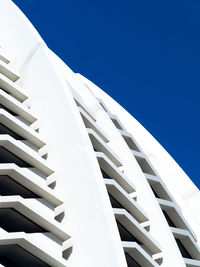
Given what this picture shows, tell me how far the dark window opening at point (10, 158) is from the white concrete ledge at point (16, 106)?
63.5 inches

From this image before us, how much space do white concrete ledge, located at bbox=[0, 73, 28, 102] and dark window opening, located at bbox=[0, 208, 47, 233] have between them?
4039mm

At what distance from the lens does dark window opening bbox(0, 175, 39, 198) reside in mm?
10328

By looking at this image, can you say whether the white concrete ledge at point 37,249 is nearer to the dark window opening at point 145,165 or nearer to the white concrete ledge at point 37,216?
the white concrete ledge at point 37,216

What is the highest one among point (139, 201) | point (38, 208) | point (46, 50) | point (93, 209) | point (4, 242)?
point (46, 50)

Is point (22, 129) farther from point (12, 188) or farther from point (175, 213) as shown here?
point (175, 213)

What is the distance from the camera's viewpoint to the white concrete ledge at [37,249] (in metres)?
8.91

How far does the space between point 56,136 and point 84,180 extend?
1638mm

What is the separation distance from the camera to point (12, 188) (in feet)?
34.2

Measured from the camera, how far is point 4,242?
8.80 m

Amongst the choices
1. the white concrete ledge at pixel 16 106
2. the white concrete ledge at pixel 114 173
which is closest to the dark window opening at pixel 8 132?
the white concrete ledge at pixel 16 106

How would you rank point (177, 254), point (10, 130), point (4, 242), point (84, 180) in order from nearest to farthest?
point (4, 242) → point (84, 180) → point (10, 130) → point (177, 254)

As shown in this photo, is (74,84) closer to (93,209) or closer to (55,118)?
(55,118)

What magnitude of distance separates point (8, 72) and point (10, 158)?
12.0ft

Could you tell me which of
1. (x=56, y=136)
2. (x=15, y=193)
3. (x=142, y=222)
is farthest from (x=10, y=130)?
(x=142, y=222)
